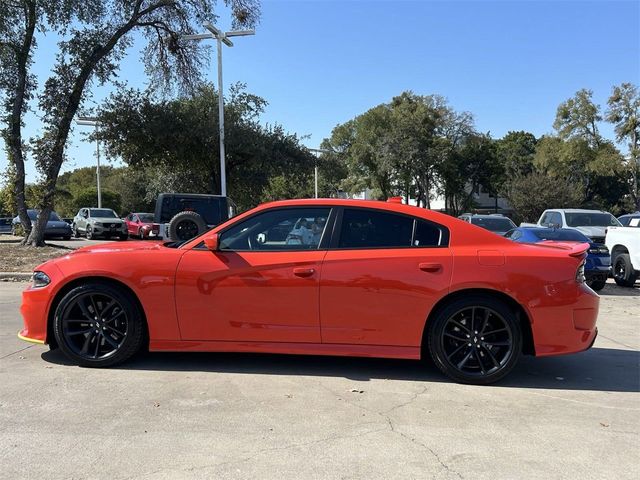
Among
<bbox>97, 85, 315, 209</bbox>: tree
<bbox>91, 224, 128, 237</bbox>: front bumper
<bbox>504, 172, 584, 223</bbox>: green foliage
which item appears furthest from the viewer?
<bbox>504, 172, 584, 223</bbox>: green foliage

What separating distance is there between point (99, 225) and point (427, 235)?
2587 cm

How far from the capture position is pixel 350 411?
3.98 meters

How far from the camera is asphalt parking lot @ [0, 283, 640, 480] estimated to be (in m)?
3.16

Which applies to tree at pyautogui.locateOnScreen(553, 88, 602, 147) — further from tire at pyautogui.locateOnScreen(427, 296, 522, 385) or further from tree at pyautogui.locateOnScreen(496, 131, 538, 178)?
tire at pyautogui.locateOnScreen(427, 296, 522, 385)

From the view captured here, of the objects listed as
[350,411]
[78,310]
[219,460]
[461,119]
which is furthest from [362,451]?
[461,119]

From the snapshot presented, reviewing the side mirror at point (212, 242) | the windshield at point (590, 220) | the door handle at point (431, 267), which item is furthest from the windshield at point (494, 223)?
the side mirror at point (212, 242)

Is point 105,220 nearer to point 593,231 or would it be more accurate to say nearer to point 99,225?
point 99,225

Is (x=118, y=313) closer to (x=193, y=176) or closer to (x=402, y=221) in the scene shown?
(x=402, y=221)

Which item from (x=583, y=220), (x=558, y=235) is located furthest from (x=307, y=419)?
(x=583, y=220)

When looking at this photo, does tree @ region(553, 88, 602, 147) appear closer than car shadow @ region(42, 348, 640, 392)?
No

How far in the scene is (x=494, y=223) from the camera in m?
18.7

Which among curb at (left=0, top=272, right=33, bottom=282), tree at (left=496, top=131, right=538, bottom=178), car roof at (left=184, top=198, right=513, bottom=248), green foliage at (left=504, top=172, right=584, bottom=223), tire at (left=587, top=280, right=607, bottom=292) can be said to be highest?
tree at (left=496, top=131, right=538, bottom=178)

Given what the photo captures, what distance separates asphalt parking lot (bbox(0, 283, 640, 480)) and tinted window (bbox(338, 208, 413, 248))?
125cm

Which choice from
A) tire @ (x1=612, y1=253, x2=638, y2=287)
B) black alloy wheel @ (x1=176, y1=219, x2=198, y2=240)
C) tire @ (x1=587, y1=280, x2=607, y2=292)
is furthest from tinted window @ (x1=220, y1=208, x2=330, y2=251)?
tire @ (x1=612, y1=253, x2=638, y2=287)
